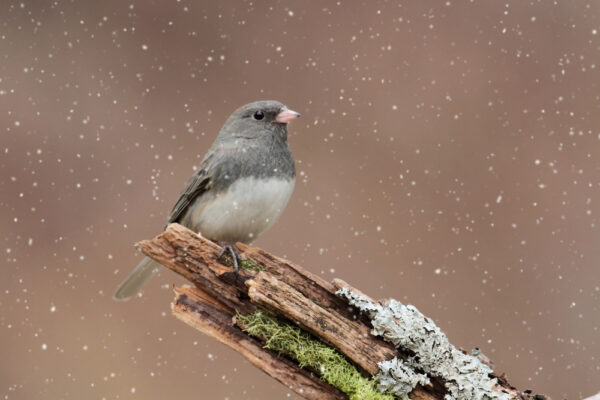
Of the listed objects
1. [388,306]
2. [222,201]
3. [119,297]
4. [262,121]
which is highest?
[262,121]

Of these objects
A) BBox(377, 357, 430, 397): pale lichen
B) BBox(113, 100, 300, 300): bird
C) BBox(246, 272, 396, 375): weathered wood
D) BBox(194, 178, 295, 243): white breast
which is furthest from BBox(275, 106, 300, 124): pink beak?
BBox(377, 357, 430, 397): pale lichen

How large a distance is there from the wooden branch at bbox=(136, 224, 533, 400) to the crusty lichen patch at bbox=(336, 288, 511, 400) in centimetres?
2

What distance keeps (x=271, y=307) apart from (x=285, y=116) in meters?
0.79

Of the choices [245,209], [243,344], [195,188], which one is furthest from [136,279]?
[243,344]

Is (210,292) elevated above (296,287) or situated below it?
below

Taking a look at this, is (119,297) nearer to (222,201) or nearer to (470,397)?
(222,201)

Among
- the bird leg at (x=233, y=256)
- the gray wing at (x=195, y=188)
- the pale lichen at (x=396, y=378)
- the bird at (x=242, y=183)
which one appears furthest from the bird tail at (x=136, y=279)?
the pale lichen at (x=396, y=378)

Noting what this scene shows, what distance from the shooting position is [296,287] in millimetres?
1518

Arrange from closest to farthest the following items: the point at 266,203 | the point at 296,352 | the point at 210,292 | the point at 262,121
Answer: the point at 296,352 → the point at 210,292 → the point at 266,203 → the point at 262,121

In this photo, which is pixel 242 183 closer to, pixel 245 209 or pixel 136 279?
pixel 245 209

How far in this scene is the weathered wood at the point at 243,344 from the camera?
140 cm

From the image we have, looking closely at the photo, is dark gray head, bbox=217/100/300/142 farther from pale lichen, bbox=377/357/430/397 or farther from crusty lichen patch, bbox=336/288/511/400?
pale lichen, bbox=377/357/430/397

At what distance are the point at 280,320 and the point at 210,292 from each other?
0.19 metres

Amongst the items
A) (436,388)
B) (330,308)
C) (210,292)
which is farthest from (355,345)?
(210,292)
